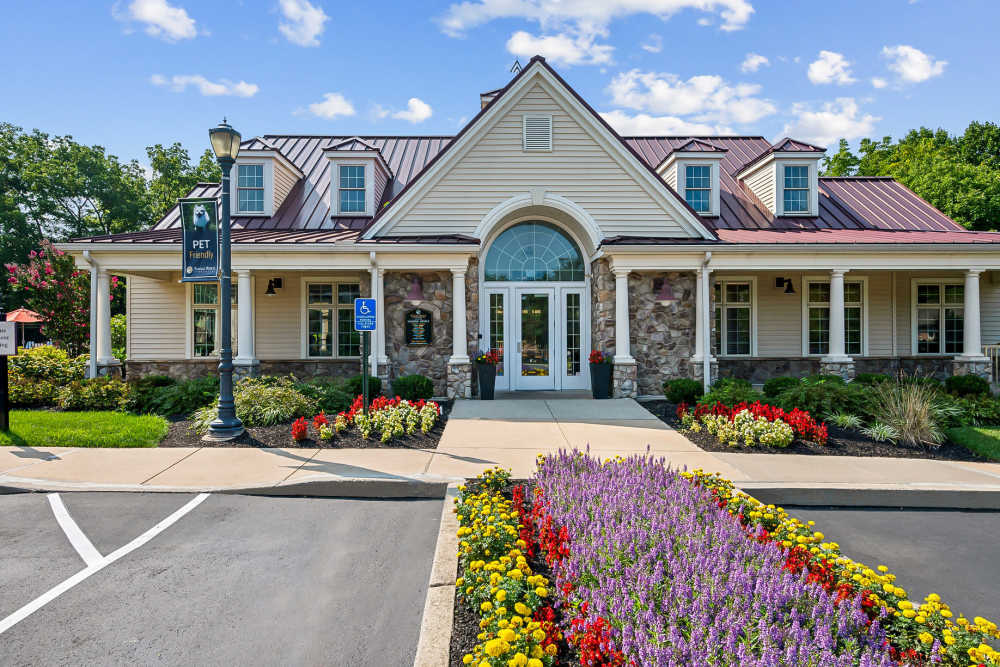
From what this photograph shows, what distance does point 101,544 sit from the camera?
4.53 meters

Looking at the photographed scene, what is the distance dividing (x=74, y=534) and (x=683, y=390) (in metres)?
10.2

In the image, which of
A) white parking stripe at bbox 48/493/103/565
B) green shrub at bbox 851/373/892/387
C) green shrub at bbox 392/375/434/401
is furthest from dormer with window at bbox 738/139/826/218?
white parking stripe at bbox 48/493/103/565

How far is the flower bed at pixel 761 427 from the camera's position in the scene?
25.5 feet

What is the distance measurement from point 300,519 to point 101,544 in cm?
162

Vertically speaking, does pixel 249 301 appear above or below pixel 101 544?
above

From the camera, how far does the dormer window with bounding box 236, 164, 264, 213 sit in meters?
14.4

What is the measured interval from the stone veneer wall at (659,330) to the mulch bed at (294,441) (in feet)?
19.1

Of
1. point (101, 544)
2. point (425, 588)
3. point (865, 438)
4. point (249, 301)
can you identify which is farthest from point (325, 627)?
point (249, 301)

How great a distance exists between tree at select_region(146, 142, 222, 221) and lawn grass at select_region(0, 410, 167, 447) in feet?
93.7

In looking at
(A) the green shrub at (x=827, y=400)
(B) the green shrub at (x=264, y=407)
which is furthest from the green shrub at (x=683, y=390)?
(B) the green shrub at (x=264, y=407)

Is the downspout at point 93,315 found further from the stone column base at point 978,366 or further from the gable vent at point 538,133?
the stone column base at point 978,366

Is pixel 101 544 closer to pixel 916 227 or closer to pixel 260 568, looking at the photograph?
pixel 260 568

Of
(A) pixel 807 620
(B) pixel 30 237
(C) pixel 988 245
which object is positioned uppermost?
(B) pixel 30 237

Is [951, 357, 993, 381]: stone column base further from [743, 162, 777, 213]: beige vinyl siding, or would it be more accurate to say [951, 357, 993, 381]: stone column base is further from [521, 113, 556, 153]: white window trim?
[521, 113, 556, 153]: white window trim
